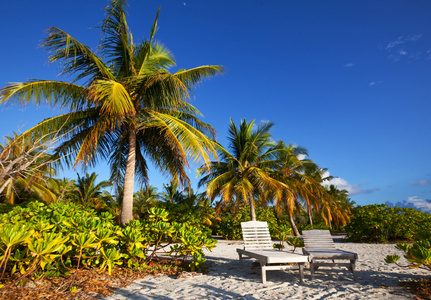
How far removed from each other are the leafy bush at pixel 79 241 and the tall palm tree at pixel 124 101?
3.34 feet

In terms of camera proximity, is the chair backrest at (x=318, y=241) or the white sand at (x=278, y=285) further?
the chair backrest at (x=318, y=241)

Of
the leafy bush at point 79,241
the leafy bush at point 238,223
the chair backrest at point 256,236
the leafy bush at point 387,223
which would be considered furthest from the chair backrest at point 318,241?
the leafy bush at point 238,223

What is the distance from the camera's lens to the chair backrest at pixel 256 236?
6.33 metres

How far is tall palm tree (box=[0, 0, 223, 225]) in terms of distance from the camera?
6672 millimetres

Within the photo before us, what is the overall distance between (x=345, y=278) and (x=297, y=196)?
34.0 ft

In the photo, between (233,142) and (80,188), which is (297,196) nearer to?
(233,142)

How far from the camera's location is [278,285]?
4.47 meters

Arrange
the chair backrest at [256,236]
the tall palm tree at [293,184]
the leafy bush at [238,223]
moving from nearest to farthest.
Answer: the chair backrest at [256,236] < the tall palm tree at [293,184] < the leafy bush at [238,223]

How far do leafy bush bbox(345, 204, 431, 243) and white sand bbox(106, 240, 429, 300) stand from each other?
6716 mm

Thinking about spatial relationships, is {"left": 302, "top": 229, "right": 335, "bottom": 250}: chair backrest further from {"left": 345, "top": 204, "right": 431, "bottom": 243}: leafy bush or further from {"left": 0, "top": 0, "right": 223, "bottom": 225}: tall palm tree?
{"left": 345, "top": 204, "right": 431, "bottom": 243}: leafy bush

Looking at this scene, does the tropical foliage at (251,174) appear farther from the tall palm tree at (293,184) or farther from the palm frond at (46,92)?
the palm frond at (46,92)

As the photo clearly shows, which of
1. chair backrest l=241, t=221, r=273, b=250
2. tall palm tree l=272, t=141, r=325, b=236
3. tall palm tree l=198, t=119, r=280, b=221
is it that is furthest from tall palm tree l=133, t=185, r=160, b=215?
chair backrest l=241, t=221, r=273, b=250

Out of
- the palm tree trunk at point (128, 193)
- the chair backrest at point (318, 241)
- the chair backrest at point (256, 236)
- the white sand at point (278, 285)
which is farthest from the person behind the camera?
the palm tree trunk at point (128, 193)

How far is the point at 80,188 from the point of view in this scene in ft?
75.5
